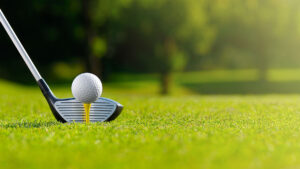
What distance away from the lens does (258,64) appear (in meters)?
54.9

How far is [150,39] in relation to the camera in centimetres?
4722

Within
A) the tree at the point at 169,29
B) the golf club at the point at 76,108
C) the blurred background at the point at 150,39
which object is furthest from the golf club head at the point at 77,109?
the tree at the point at 169,29

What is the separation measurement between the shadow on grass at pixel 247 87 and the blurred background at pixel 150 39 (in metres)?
0.11

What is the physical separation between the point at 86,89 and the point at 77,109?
0.69 metres

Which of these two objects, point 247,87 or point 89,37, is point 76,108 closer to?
point 89,37

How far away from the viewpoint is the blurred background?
40.2 meters

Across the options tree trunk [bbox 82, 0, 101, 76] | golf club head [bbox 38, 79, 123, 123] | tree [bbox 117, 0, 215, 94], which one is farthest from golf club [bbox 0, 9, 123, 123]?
tree [bbox 117, 0, 215, 94]

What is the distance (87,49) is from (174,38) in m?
9.52

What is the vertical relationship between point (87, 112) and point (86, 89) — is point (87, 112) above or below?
below

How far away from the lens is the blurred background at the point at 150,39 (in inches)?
1582

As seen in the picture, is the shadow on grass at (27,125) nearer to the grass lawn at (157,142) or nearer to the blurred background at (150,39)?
the grass lawn at (157,142)

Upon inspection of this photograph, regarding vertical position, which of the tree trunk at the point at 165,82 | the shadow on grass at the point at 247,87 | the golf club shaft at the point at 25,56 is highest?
the golf club shaft at the point at 25,56

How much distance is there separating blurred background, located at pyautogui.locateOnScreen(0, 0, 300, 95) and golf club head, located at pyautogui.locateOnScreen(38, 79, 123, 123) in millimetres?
28522

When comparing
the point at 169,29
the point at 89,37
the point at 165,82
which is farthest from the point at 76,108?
the point at 165,82
